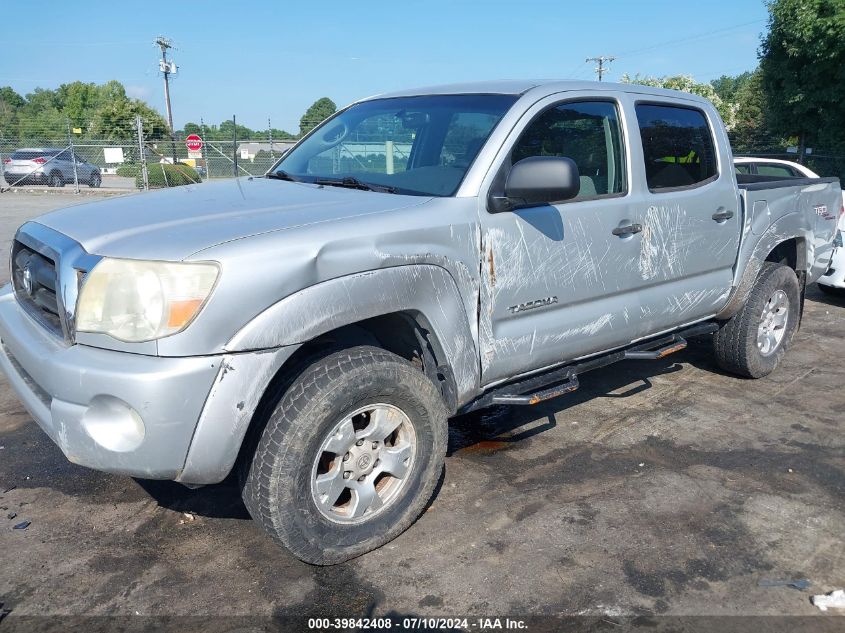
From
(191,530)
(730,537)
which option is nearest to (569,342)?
(730,537)

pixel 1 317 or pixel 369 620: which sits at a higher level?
pixel 1 317

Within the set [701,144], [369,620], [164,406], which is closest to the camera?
[164,406]

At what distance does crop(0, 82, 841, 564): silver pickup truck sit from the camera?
244 cm

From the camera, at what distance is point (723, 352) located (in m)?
5.07

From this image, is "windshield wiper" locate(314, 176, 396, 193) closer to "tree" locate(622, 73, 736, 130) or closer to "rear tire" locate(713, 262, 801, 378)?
"rear tire" locate(713, 262, 801, 378)

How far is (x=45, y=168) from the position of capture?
2448cm

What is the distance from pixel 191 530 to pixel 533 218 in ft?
6.76

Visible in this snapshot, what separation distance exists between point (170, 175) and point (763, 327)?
20.3 meters

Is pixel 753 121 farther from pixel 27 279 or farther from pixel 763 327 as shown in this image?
pixel 27 279

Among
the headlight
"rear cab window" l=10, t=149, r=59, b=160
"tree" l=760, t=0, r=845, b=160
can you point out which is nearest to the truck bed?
the headlight

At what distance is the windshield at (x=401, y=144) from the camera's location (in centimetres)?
333

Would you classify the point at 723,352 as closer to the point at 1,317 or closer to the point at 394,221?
the point at 394,221

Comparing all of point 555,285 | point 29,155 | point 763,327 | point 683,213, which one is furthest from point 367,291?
point 29,155

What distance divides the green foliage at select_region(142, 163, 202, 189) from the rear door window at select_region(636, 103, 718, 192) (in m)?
18.2
